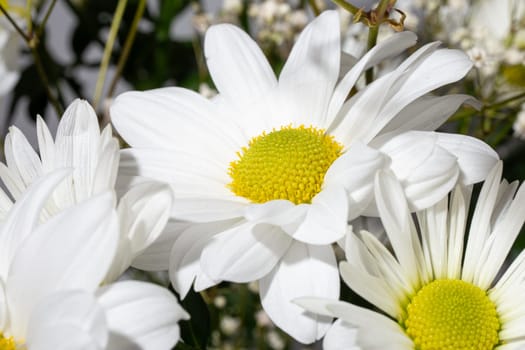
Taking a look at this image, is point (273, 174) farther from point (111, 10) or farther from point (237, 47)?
point (111, 10)

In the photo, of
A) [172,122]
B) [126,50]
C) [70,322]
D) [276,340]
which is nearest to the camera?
[70,322]

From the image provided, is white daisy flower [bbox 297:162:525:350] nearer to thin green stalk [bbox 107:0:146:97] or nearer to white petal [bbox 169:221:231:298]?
white petal [bbox 169:221:231:298]

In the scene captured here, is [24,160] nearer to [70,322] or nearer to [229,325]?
[70,322]

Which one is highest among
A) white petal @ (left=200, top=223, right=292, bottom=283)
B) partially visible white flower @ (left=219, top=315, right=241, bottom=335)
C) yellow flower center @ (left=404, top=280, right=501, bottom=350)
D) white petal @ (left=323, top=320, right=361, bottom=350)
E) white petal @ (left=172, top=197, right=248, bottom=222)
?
white petal @ (left=172, top=197, right=248, bottom=222)

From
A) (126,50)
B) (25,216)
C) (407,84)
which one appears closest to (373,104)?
(407,84)

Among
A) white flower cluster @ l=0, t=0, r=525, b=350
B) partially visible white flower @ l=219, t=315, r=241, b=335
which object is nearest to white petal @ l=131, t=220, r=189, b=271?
white flower cluster @ l=0, t=0, r=525, b=350

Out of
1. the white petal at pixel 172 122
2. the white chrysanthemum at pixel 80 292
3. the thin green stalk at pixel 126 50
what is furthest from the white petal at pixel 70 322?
the thin green stalk at pixel 126 50

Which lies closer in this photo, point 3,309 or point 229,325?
point 3,309

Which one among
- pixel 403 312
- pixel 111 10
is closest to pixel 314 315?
pixel 403 312
